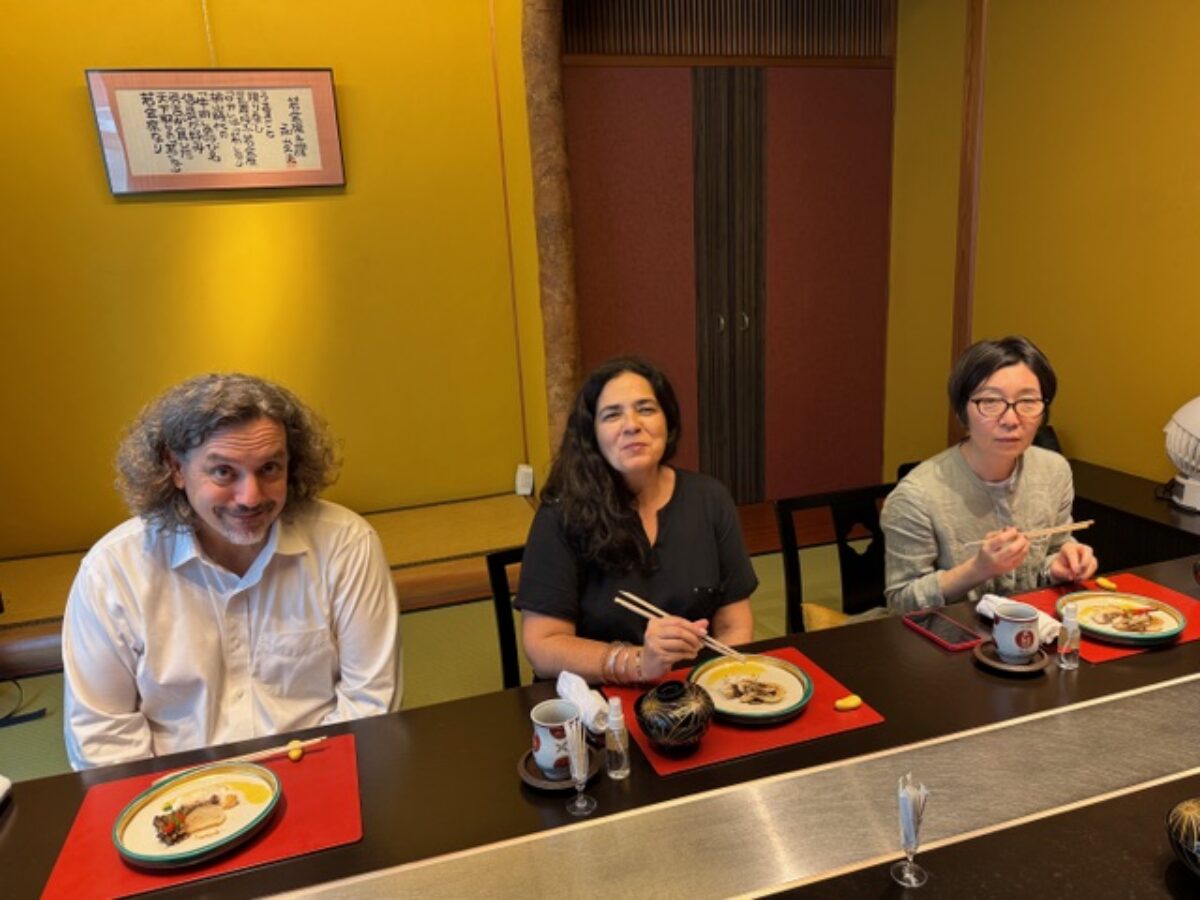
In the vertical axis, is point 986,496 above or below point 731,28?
below

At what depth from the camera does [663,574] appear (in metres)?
1.54

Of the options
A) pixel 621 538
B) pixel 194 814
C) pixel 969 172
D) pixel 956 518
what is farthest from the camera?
pixel 969 172

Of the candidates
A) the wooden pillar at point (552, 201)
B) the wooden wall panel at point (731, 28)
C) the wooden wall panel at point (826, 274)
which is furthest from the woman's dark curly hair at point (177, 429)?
the wooden wall panel at point (826, 274)

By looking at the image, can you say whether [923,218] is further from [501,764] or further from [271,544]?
[501,764]

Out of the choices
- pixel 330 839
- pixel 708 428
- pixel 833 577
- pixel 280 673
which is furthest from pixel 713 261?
pixel 330 839

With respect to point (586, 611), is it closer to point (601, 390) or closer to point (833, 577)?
point (601, 390)

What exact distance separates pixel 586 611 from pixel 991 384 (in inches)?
35.8

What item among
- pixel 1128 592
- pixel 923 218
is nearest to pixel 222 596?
pixel 1128 592

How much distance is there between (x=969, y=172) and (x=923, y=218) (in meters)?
0.44

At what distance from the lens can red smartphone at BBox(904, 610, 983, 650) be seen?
1.35 m

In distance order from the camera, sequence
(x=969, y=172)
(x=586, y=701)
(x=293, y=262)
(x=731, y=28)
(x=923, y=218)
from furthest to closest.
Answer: (x=923, y=218) → (x=731, y=28) → (x=293, y=262) → (x=969, y=172) → (x=586, y=701)

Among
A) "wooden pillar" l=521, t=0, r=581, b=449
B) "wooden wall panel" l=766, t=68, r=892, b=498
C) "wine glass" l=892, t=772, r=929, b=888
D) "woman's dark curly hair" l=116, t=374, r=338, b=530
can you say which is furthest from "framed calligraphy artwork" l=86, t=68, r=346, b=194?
"wine glass" l=892, t=772, r=929, b=888

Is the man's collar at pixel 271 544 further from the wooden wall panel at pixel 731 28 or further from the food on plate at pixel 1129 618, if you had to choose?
the wooden wall panel at pixel 731 28

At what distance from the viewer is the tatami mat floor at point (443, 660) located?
2451 mm
